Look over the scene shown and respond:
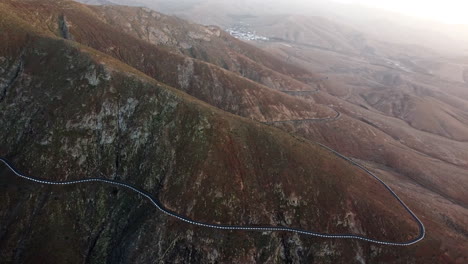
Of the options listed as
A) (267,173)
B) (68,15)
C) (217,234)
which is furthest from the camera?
(68,15)

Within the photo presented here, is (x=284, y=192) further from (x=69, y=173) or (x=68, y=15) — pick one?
(x=68, y=15)

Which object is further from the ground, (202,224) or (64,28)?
(64,28)

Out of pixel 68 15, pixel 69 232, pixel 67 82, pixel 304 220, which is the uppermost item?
pixel 68 15

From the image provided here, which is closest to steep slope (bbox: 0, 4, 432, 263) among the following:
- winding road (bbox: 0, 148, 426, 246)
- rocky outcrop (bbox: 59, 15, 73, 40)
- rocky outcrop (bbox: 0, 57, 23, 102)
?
rocky outcrop (bbox: 0, 57, 23, 102)

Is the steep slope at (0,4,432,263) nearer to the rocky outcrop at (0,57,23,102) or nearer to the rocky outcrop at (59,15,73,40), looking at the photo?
the rocky outcrop at (0,57,23,102)

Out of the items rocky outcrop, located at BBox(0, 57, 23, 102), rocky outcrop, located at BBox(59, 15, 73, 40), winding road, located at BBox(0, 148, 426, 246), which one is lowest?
winding road, located at BBox(0, 148, 426, 246)

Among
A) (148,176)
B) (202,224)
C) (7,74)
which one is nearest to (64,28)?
(7,74)

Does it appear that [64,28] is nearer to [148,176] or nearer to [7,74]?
[7,74]

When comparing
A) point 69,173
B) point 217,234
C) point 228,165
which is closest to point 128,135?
point 69,173
